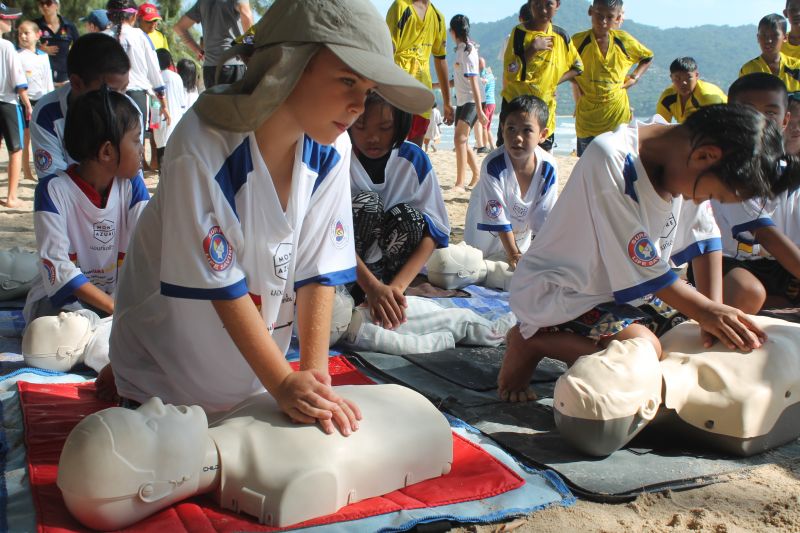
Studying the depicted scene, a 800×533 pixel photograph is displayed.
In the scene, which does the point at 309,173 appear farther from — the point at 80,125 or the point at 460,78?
the point at 460,78

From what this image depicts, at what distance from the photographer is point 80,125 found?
2895 mm

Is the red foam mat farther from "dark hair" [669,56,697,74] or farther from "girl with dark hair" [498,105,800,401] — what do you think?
"dark hair" [669,56,697,74]

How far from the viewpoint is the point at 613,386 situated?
208 cm

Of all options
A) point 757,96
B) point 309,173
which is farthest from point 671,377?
point 757,96

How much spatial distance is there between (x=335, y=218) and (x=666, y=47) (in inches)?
2834

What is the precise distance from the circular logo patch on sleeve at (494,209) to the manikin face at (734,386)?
194 cm

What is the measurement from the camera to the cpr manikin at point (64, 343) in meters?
2.70

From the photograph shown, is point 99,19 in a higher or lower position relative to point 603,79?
higher

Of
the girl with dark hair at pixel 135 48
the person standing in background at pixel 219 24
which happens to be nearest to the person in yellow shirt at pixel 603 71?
the person standing in background at pixel 219 24

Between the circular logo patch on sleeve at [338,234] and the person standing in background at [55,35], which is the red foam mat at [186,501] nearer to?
the circular logo patch on sleeve at [338,234]

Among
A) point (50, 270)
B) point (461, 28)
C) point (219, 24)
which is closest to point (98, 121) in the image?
point (50, 270)

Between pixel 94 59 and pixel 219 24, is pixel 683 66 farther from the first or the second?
pixel 94 59

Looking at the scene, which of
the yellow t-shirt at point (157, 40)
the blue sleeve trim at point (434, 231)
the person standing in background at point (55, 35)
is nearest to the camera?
the blue sleeve trim at point (434, 231)

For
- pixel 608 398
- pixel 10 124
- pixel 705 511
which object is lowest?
pixel 705 511
